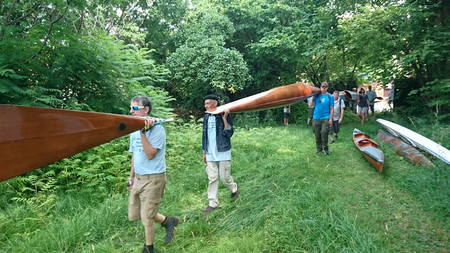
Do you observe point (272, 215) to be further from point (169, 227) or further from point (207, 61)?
point (207, 61)

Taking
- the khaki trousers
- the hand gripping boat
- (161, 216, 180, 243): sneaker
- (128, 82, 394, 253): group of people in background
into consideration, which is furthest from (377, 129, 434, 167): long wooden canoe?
the hand gripping boat

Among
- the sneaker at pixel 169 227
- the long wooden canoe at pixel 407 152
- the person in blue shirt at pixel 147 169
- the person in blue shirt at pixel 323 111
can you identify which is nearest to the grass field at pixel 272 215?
the sneaker at pixel 169 227

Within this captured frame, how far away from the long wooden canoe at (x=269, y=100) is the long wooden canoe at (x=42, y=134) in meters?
1.60

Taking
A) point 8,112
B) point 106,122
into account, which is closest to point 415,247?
point 106,122

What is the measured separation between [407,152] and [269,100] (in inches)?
155

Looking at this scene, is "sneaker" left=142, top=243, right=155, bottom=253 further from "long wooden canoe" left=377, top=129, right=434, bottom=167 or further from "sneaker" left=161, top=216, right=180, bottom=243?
"long wooden canoe" left=377, top=129, right=434, bottom=167

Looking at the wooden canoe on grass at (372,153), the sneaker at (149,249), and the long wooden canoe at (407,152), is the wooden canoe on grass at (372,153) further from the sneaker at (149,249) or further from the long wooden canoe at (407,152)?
the sneaker at (149,249)

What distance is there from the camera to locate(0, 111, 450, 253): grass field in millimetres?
2742

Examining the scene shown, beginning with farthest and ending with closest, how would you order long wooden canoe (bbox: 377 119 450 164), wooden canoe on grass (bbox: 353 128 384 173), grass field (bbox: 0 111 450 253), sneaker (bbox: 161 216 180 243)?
1. wooden canoe on grass (bbox: 353 128 384 173)
2. long wooden canoe (bbox: 377 119 450 164)
3. sneaker (bbox: 161 216 180 243)
4. grass field (bbox: 0 111 450 253)

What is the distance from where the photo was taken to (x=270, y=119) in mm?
13117

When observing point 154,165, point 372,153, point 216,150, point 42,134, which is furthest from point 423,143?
point 42,134

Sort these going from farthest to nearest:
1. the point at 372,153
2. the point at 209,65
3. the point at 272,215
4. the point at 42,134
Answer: the point at 209,65 → the point at 372,153 → the point at 272,215 → the point at 42,134

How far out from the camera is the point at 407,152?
5562 mm

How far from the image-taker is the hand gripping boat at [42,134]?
1611 mm
